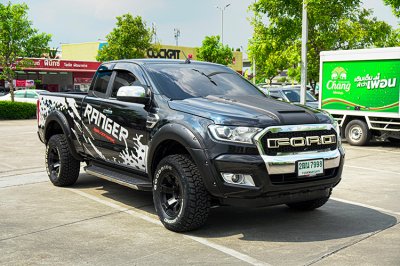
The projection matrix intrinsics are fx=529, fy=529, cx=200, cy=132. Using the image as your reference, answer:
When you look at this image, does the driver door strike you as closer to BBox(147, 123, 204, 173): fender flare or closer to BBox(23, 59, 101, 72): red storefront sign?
BBox(147, 123, 204, 173): fender flare

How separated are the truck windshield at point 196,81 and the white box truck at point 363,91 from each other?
26.7 ft

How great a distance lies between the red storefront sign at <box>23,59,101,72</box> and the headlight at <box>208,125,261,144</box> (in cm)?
4330

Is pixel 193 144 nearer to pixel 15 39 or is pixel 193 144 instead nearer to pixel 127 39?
pixel 15 39

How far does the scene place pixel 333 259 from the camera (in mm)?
4625

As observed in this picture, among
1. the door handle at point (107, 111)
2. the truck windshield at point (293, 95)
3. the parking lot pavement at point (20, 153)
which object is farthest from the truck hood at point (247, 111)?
the truck windshield at point (293, 95)

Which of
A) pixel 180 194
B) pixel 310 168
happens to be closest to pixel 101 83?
pixel 180 194

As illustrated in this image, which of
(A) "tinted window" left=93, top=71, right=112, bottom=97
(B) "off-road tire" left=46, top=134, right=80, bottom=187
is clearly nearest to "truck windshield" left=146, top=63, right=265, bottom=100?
(A) "tinted window" left=93, top=71, right=112, bottom=97

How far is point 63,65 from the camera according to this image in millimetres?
49562

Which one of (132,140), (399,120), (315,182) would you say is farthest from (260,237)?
(399,120)

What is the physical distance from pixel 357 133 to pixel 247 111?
10.4 m

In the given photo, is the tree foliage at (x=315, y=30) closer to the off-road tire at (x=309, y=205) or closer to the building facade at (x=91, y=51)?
the off-road tire at (x=309, y=205)

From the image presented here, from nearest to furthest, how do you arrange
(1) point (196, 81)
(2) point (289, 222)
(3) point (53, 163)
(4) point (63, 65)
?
(2) point (289, 222), (1) point (196, 81), (3) point (53, 163), (4) point (63, 65)

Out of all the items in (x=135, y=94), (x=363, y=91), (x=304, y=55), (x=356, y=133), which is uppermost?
(x=304, y=55)

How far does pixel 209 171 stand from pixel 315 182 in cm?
111
